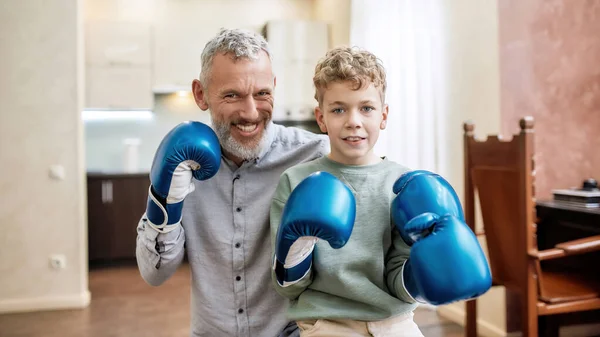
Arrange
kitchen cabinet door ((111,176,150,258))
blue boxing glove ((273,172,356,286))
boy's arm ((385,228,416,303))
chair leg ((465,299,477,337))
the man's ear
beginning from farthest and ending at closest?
kitchen cabinet door ((111,176,150,258)) < chair leg ((465,299,477,337)) < the man's ear < boy's arm ((385,228,416,303)) < blue boxing glove ((273,172,356,286))

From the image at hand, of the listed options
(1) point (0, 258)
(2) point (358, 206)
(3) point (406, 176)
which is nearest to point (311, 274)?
(2) point (358, 206)

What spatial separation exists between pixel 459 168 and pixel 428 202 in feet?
7.42

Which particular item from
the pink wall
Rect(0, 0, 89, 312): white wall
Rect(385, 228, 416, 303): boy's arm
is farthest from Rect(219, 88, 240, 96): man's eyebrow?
Answer: Rect(0, 0, 89, 312): white wall

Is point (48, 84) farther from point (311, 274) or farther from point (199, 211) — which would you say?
point (311, 274)

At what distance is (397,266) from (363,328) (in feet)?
0.54

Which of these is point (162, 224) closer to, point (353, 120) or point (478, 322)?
point (353, 120)

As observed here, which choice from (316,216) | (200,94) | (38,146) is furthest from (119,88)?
(316,216)

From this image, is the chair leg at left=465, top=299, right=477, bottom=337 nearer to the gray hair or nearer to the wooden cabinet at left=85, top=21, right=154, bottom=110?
the gray hair

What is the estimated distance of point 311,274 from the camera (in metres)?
1.15

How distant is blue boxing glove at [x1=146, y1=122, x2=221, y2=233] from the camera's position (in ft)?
3.80

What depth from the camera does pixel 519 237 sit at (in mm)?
1981

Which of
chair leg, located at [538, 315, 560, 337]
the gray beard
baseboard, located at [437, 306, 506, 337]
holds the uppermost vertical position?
the gray beard

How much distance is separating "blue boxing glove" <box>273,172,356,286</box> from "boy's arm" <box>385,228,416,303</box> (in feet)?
0.65

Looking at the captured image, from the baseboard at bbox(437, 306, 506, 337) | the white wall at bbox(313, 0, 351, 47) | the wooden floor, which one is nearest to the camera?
the baseboard at bbox(437, 306, 506, 337)
